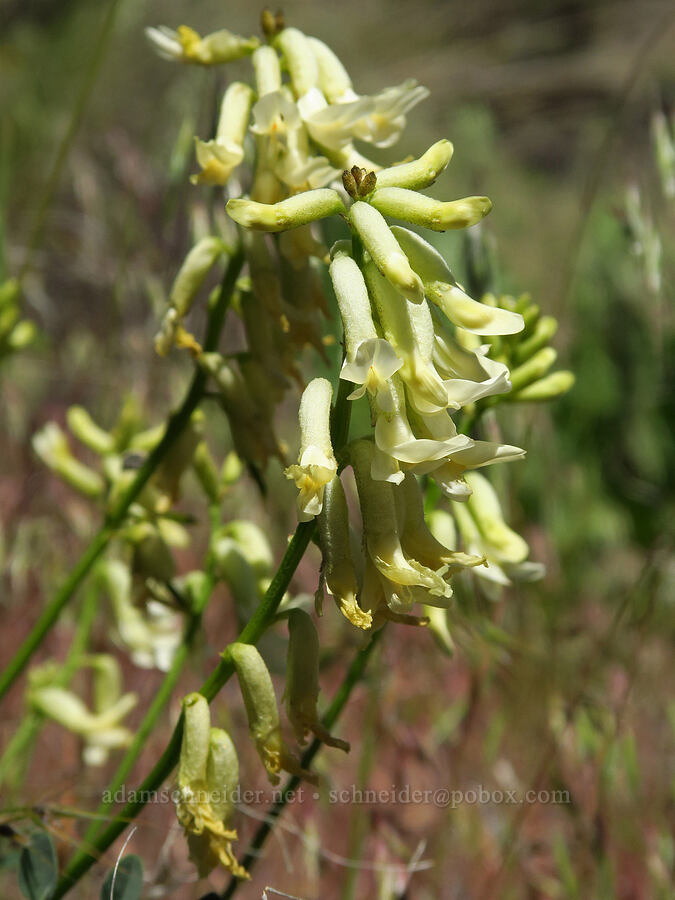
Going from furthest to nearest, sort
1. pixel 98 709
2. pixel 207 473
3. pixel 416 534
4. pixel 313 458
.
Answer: pixel 98 709 → pixel 207 473 → pixel 416 534 → pixel 313 458

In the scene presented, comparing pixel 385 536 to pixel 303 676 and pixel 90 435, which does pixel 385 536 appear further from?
pixel 90 435

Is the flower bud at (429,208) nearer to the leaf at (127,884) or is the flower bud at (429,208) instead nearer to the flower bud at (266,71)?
the flower bud at (266,71)

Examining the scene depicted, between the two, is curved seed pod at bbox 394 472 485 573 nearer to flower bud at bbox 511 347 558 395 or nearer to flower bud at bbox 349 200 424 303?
flower bud at bbox 349 200 424 303

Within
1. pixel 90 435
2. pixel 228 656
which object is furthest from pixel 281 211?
pixel 90 435

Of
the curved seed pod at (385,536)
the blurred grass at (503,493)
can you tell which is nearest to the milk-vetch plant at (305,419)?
the curved seed pod at (385,536)

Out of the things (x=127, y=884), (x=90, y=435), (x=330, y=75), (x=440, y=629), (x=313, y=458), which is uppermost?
(x=330, y=75)

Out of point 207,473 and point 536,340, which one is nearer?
point 536,340

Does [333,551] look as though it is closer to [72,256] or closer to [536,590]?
[536,590]
